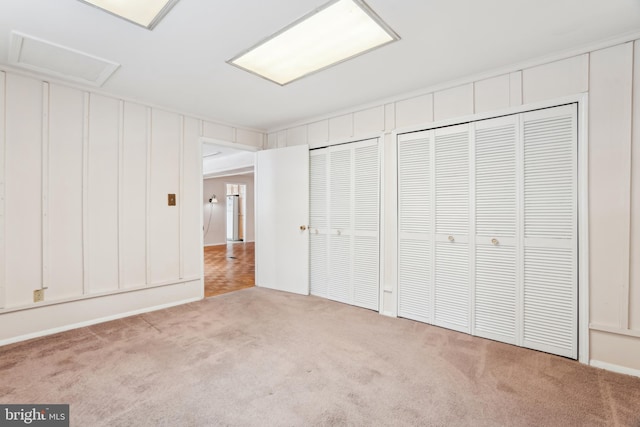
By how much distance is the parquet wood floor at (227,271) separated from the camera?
4453 millimetres

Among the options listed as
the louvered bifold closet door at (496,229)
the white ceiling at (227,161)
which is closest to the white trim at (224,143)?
the white ceiling at (227,161)

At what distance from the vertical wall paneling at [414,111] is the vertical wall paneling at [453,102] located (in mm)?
61

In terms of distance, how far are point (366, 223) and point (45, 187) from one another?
3.24 m

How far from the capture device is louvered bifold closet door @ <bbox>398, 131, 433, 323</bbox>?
2.99 metres

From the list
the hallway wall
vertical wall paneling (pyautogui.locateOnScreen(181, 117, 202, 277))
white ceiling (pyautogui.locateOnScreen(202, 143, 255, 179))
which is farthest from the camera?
the hallway wall

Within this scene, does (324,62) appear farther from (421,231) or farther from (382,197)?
(421,231)

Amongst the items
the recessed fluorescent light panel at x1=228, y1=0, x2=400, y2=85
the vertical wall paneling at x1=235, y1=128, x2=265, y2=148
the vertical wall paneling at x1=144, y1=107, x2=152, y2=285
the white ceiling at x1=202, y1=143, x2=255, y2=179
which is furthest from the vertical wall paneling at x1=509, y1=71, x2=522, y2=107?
the white ceiling at x1=202, y1=143, x2=255, y2=179

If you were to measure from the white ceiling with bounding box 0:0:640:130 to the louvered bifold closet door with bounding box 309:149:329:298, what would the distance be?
1.09m

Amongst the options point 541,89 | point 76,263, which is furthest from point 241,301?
point 541,89

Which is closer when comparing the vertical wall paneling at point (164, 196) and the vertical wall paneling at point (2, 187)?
the vertical wall paneling at point (2, 187)

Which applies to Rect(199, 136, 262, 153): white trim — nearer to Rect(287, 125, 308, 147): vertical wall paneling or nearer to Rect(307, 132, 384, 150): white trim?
Rect(287, 125, 308, 147): vertical wall paneling

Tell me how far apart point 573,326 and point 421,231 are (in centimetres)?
139

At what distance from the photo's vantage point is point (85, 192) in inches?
116

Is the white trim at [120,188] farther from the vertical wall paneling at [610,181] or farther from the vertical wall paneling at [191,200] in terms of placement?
the vertical wall paneling at [610,181]
